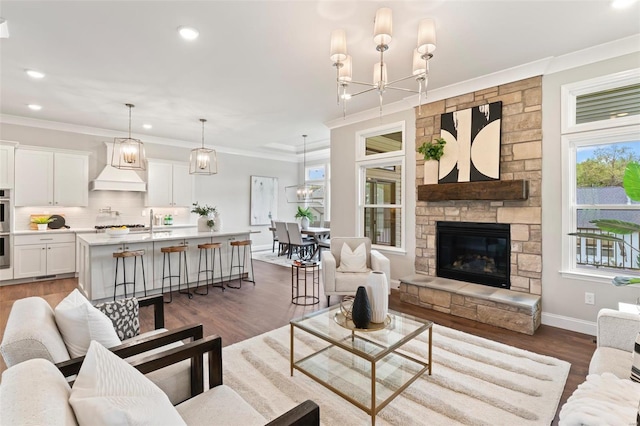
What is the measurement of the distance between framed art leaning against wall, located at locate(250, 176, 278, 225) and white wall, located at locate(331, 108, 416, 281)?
3.86 m

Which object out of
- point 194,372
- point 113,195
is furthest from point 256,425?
point 113,195

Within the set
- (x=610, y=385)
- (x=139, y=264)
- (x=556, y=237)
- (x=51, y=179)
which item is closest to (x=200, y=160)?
(x=139, y=264)

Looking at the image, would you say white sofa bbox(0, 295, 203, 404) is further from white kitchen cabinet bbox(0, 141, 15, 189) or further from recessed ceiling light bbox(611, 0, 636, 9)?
white kitchen cabinet bbox(0, 141, 15, 189)

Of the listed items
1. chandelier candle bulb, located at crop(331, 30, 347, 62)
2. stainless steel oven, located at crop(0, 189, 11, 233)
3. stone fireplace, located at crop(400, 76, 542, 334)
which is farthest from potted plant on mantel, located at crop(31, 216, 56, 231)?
stone fireplace, located at crop(400, 76, 542, 334)

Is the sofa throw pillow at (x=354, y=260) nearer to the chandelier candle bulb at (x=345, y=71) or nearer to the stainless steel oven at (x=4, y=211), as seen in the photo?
the chandelier candle bulb at (x=345, y=71)

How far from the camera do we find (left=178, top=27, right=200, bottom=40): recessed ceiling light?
291 cm

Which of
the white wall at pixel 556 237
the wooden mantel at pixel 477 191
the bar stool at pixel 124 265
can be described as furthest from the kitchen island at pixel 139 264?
the white wall at pixel 556 237

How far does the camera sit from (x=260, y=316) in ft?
12.9

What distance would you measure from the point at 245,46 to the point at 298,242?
5049 millimetres

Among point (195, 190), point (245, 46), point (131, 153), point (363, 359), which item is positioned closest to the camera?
point (363, 359)

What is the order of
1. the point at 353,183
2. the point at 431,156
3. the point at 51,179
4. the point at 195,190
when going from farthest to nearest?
1. the point at 195,190
2. the point at 51,179
3. the point at 353,183
4. the point at 431,156

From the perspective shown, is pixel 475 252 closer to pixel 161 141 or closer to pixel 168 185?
pixel 168 185

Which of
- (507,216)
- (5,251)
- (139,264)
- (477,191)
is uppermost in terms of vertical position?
(477,191)

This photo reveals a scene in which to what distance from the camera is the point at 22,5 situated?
2.56 metres
